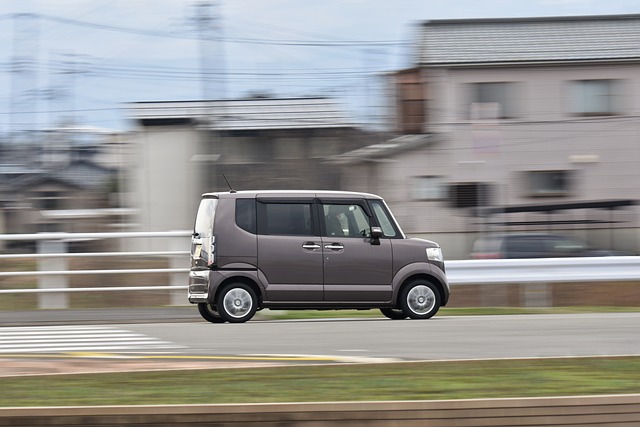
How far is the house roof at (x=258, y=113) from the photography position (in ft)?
103

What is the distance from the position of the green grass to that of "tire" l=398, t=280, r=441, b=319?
541 centimetres

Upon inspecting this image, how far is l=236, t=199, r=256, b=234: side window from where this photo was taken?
503 inches

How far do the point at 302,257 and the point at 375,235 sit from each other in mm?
965

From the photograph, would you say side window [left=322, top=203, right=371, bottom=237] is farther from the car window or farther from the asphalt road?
the car window

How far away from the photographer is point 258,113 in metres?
32.4

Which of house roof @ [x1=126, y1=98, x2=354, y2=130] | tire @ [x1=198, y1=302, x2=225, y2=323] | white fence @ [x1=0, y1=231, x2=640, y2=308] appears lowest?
tire @ [x1=198, y1=302, x2=225, y2=323]

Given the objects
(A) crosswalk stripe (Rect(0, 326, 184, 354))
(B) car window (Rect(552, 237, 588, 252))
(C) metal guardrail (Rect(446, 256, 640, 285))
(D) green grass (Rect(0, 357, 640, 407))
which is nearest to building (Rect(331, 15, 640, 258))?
(B) car window (Rect(552, 237, 588, 252))

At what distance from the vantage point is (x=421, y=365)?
7.65 metres

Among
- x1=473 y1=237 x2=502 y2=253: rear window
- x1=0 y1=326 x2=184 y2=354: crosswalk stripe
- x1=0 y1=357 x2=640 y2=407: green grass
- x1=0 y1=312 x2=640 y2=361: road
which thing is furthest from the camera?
x1=473 y1=237 x2=502 y2=253: rear window

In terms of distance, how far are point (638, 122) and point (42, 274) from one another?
2224 centimetres

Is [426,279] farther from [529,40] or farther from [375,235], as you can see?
[529,40]

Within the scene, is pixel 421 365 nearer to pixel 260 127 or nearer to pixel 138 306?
pixel 138 306

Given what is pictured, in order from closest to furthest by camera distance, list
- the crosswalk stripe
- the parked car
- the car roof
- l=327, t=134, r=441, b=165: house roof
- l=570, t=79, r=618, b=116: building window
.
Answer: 1. the crosswalk stripe
2. the car roof
3. the parked car
4. l=327, t=134, r=441, b=165: house roof
5. l=570, t=79, r=618, b=116: building window

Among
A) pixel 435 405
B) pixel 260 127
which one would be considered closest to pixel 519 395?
pixel 435 405
